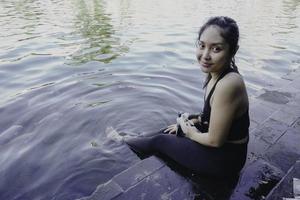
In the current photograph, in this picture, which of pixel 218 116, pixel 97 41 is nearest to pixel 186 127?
pixel 218 116

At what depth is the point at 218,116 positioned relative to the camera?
2494mm

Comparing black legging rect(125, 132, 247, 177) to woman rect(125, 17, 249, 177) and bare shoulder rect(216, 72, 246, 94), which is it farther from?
bare shoulder rect(216, 72, 246, 94)

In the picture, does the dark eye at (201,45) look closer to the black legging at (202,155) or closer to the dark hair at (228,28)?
the dark hair at (228,28)

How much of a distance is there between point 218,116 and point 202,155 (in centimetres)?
56

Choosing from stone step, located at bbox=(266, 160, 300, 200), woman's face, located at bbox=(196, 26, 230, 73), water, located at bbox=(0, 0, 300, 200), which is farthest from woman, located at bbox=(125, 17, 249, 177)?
water, located at bbox=(0, 0, 300, 200)

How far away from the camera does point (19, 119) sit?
5035mm

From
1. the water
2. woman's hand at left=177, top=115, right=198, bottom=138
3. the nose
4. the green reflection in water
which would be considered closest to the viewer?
the nose

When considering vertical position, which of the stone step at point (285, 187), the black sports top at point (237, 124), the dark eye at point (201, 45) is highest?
the dark eye at point (201, 45)

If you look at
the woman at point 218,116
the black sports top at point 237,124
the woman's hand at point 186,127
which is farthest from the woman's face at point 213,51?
the woman's hand at point 186,127

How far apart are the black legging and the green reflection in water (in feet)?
18.9

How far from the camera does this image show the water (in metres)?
3.77

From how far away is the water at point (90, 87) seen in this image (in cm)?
377

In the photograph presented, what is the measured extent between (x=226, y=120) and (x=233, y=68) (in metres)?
0.49

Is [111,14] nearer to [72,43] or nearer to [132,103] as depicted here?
[72,43]
